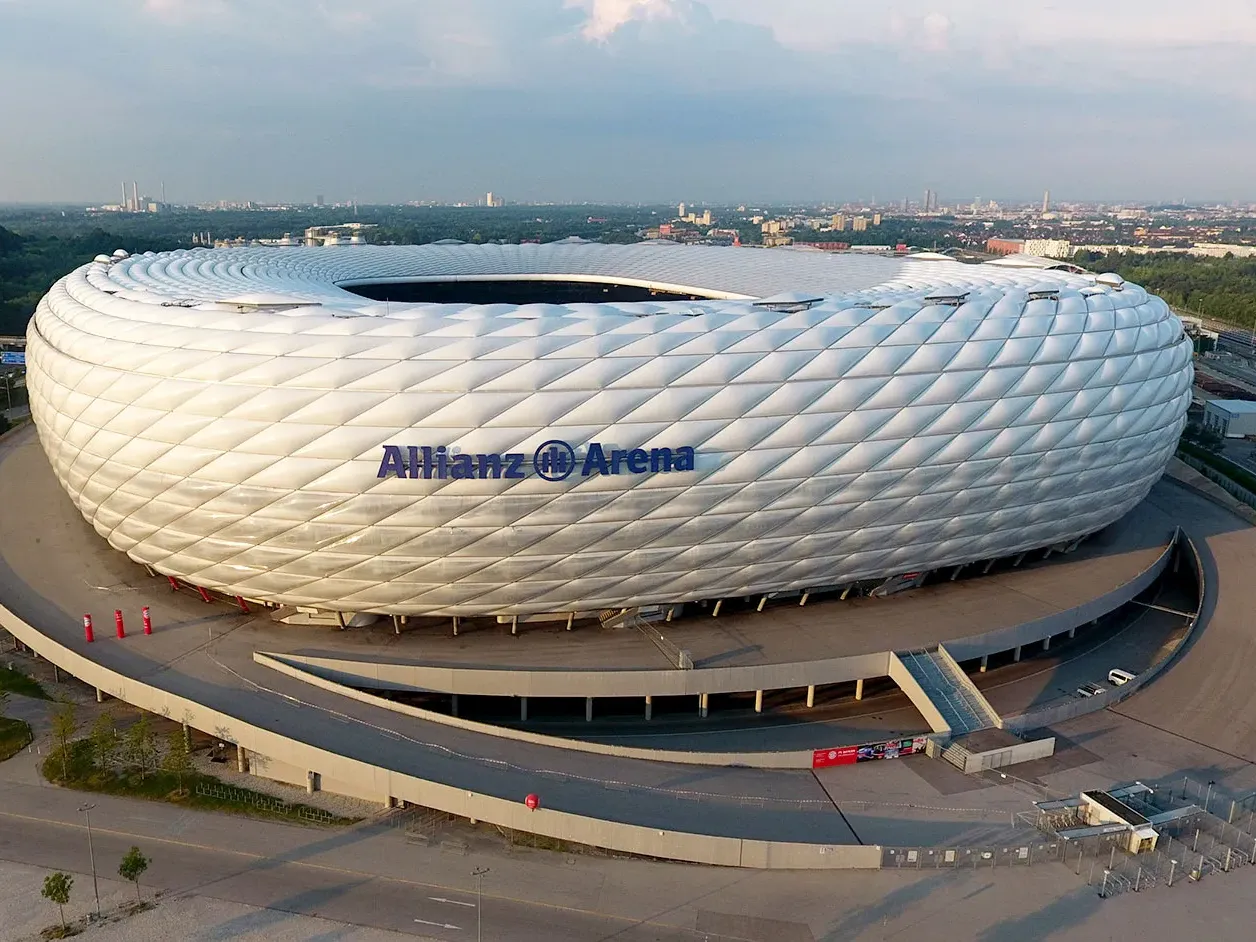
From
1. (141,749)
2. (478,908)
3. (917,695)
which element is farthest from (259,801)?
(917,695)

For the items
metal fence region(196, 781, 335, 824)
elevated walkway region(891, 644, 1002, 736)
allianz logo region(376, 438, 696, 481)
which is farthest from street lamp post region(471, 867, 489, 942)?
elevated walkway region(891, 644, 1002, 736)

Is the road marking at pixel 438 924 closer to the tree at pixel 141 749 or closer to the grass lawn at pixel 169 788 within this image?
the grass lawn at pixel 169 788

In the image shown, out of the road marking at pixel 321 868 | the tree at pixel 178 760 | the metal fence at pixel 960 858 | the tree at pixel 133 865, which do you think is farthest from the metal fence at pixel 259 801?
the metal fence at pixel 960 858

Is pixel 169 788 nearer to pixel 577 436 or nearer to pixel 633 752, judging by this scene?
pixel 633 752

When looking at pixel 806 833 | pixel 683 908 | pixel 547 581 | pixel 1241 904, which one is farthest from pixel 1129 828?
pixel 547 581

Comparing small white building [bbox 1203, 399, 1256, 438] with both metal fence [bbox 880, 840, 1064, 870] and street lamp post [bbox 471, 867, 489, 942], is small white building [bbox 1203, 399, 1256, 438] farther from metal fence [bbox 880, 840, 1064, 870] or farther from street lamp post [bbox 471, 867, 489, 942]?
street lamp post [bbox 471, 867, 489, 942]

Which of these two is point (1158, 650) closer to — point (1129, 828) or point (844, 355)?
point (1129, 828)
